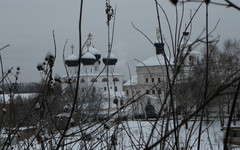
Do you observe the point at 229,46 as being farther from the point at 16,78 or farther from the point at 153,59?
the point at 16,78

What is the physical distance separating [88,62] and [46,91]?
1510 inches

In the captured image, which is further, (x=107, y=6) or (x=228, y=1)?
(x=107, y=6)

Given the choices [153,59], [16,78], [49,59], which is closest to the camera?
[49,59]

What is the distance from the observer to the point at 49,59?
1282 millimetres

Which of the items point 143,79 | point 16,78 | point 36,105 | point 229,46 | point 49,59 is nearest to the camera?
point 49,59

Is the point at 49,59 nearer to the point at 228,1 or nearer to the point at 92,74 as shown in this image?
the point at 228,1

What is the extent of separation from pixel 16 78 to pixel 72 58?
3773 centimetres

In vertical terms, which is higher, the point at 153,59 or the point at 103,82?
the point at 153,59

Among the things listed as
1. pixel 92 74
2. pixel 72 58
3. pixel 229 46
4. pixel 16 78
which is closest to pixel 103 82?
pixel 92 74

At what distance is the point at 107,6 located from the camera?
1.36 m

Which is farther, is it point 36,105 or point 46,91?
point 36,105

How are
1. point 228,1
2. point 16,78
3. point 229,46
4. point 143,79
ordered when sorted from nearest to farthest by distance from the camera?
point 228,1, point 16,78, point 229,46, point 143,79

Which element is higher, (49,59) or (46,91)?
(49,59)

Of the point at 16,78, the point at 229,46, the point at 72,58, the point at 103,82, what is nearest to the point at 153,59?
the point at 103,82
